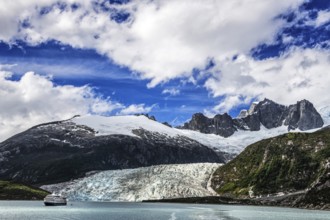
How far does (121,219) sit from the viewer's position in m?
124

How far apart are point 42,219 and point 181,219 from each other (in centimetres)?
3630

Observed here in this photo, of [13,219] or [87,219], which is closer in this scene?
[13,219]

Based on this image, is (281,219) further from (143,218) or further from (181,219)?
(143,218)

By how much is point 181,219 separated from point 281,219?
29.6m

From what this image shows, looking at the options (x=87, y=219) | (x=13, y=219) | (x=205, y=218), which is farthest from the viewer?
(x=205, y=218)

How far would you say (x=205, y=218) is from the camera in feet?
431

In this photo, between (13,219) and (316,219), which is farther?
(316,219)

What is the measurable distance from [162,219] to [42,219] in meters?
30.9

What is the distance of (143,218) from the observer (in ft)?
421

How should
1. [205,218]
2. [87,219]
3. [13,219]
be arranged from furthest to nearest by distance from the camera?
[205,218] < [87,219] < [13,219]

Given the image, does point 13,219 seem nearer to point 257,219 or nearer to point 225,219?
point 225,219

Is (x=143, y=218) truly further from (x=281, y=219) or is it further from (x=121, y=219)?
(x=281, y=219)

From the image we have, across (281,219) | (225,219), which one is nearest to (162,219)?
(225,219)

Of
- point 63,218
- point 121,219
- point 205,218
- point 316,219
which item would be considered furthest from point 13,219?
point 316,219
